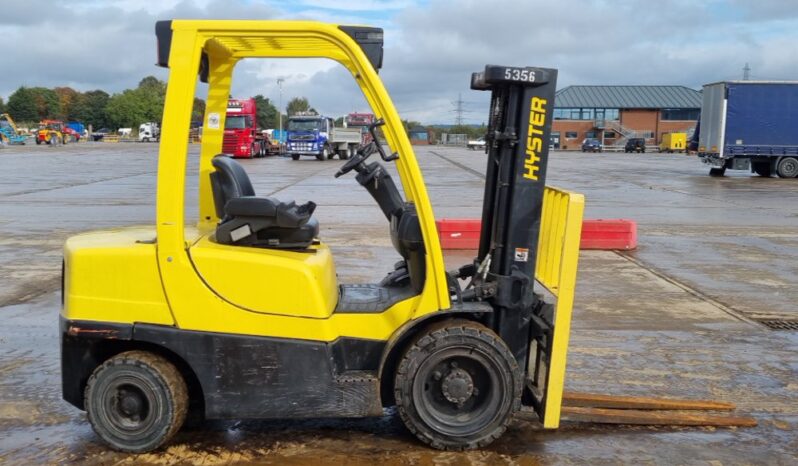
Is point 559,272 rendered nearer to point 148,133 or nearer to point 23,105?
point 148,133

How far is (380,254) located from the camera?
10.6 metres

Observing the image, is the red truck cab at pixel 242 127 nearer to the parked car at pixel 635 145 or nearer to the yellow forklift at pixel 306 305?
the yellow forklift at pixel 306 305

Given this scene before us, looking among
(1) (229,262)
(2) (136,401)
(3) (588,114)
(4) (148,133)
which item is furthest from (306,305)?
(4) (148,133)

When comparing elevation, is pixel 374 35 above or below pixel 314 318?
above

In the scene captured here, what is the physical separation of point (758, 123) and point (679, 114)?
63441 mm

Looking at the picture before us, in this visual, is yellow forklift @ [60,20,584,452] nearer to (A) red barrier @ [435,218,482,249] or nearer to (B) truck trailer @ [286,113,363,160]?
(A) red barrier @ [435,218,482,249]

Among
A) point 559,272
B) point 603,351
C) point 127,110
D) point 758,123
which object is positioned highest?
point 127,110

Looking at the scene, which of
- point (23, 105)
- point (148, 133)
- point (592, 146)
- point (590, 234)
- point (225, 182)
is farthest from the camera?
point (23, 105)

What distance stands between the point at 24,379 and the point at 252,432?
84.1 inches

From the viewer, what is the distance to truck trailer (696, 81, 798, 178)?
29047 millimetres

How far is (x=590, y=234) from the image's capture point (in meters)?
11.2

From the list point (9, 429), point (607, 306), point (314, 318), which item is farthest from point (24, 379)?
point (607, 306)

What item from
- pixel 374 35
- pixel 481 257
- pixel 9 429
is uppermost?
pixel 374 35

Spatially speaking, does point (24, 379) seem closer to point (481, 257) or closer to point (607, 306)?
point (481, 257)
